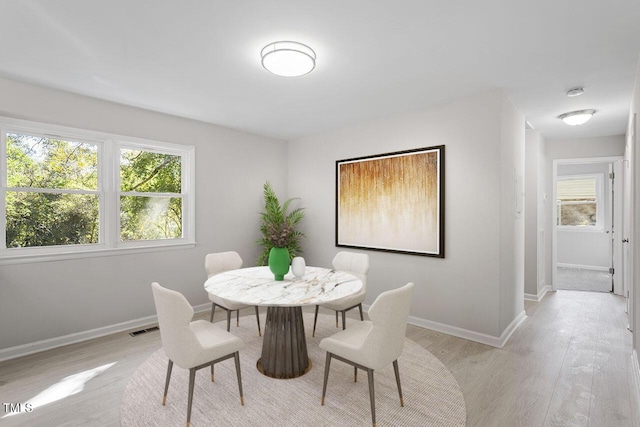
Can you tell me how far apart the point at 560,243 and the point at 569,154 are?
10.6ft

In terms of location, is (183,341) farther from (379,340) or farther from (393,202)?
(393,202)

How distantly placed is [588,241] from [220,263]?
26.6ft

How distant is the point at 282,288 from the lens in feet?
7.78

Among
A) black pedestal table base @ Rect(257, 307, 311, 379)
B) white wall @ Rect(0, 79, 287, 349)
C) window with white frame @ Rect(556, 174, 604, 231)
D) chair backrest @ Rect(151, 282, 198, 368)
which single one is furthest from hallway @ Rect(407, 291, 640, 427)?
window with white frame @ Rect(556, 174, 604, 231)

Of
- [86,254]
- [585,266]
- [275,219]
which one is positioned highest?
[275,219]

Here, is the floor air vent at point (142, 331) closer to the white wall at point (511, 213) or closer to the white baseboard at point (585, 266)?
the white wall at point (511, 213)

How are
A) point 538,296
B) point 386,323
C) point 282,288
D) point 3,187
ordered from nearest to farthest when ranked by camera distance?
1. point 386,323
2. point 282,288
3. point 3,187
4. point 538,296

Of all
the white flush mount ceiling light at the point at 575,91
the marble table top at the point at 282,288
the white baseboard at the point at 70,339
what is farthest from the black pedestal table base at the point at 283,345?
the white flush mount ceiling light at the point at 575,91

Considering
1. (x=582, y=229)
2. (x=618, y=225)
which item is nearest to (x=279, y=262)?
(x=618, y=225)

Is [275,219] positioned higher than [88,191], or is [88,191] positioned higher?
[88,191]

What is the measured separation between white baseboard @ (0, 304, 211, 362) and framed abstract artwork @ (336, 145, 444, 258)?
2.79 metres

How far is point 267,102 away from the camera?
3.52m

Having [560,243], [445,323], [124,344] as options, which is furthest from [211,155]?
[560,243]

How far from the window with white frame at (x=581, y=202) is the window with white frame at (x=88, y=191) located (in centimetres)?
831
